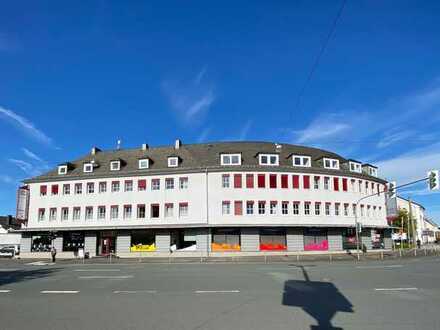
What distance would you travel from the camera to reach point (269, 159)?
51.7 metres

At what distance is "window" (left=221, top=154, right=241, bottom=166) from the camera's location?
51094mm

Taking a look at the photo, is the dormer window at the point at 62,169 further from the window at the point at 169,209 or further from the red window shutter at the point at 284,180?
the red window shutter at the point at 284,180

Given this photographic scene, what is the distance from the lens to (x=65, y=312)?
11.3 meters

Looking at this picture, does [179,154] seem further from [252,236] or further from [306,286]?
[306,286]

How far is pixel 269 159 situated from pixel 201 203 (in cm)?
955

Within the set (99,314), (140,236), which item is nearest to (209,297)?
(99,314)

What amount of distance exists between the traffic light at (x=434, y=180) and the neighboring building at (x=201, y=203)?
2438cm

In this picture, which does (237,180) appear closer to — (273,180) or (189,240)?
(273,180)

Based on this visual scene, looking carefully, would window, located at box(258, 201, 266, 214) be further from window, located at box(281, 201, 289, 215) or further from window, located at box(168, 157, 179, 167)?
window, located at box(168, 157, 179, 167)

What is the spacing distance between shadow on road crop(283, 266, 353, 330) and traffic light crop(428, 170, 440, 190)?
1157 cm

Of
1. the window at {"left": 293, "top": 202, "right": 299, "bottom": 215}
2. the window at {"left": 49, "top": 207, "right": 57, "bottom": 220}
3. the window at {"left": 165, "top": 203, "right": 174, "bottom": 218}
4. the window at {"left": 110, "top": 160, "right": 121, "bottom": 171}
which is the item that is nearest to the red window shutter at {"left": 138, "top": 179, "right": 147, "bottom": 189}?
the window at {"left": 165, "top": 203, "right": 174, "bottom": 218}

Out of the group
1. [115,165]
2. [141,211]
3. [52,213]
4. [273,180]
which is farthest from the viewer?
[115,165]

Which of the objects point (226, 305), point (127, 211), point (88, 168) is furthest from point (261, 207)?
point (226, 305)

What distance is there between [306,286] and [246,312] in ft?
20.6
